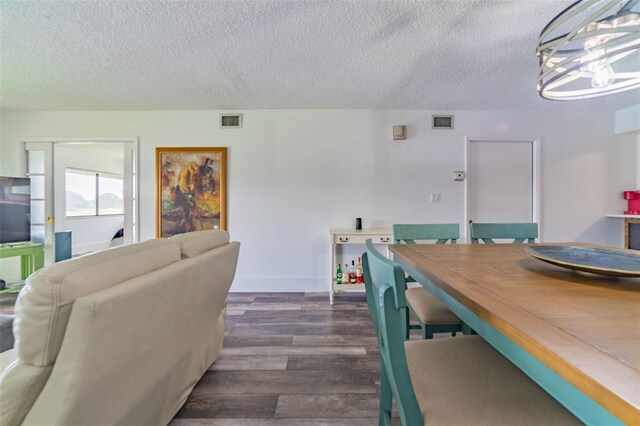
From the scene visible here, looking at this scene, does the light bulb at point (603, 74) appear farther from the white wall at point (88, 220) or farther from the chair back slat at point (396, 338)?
the white wall at point (88, 220)

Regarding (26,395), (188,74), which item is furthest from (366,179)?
(26,395)

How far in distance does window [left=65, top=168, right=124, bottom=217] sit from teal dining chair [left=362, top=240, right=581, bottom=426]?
671cm

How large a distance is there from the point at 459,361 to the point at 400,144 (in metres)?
2.90

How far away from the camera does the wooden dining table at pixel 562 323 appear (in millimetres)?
440

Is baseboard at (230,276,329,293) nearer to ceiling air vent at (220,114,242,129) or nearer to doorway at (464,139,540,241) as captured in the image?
ceiling air vent at (220,114,242,129)

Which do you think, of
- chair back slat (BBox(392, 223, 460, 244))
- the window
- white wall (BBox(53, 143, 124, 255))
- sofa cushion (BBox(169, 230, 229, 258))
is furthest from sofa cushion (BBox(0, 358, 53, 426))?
the window

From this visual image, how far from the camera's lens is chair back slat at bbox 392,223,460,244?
1.92 metres

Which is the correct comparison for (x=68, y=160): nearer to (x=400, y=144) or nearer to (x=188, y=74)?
(x=188, y=74)

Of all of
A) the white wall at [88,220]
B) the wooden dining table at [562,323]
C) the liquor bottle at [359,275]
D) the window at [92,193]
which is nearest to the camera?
the wooden dining table at [562,323]

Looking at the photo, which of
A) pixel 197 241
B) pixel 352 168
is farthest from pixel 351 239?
pixel 197 241

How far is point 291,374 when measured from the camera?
5.52ft

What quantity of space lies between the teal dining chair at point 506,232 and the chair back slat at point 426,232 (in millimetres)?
159

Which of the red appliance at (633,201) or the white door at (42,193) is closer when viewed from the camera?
the red appliance at (633,201)

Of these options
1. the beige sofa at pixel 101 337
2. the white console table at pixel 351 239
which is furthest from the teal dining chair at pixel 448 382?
the white console table at pixel 351 239
